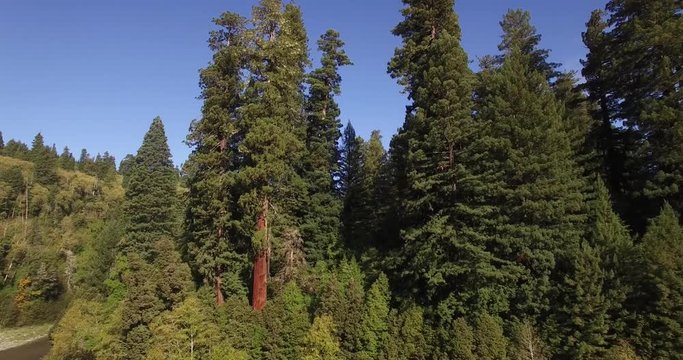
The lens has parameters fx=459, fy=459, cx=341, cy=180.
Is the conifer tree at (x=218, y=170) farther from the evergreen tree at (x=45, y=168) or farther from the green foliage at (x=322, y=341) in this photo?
the evergreen tree at (x=45, y=168)

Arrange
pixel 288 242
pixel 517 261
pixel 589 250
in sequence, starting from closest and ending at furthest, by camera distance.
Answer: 1. pixel 589 250
2. pixel 517 261
3. pixel 288 242

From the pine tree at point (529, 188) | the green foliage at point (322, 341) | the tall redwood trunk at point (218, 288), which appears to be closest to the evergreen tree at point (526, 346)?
the pine tree at point (529, 188)

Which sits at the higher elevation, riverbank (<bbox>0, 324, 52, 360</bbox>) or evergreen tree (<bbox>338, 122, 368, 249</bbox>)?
evergreen tree (<bbox>338, 122, 368, 249</bbox>)

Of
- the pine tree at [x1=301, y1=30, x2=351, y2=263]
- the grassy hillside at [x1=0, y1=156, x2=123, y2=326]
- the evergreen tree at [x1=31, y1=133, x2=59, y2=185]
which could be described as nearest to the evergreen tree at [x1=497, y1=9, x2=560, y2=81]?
the pine tree at [x1=301, y1=30, x2=351, y2=263]

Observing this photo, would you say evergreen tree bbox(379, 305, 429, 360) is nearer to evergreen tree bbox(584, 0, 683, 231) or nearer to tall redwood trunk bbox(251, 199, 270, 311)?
tall redwood trunk bbox(251, 199, 270, 311)

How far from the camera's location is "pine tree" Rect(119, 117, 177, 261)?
40.5 m

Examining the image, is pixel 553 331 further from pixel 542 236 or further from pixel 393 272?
pixel 393 272

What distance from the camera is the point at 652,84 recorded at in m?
22.2

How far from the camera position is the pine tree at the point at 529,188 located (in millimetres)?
19672

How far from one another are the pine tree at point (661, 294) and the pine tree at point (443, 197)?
5.06 meters

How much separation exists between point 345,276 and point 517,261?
27.9 feet

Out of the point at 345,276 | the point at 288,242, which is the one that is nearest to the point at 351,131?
the point at 288,242

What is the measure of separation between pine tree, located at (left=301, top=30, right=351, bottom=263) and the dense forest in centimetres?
16

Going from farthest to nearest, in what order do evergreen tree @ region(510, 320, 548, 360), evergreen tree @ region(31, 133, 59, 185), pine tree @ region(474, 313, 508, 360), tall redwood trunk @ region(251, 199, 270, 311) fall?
evergreen tree @ region(31, 133, 59, 185) < tall redwood trunk @ region(251, 199, 270, 311) < pine tree @ region(474, 313, 508, 360) < evergreen tree @ region(510, 320, 548, 360)
